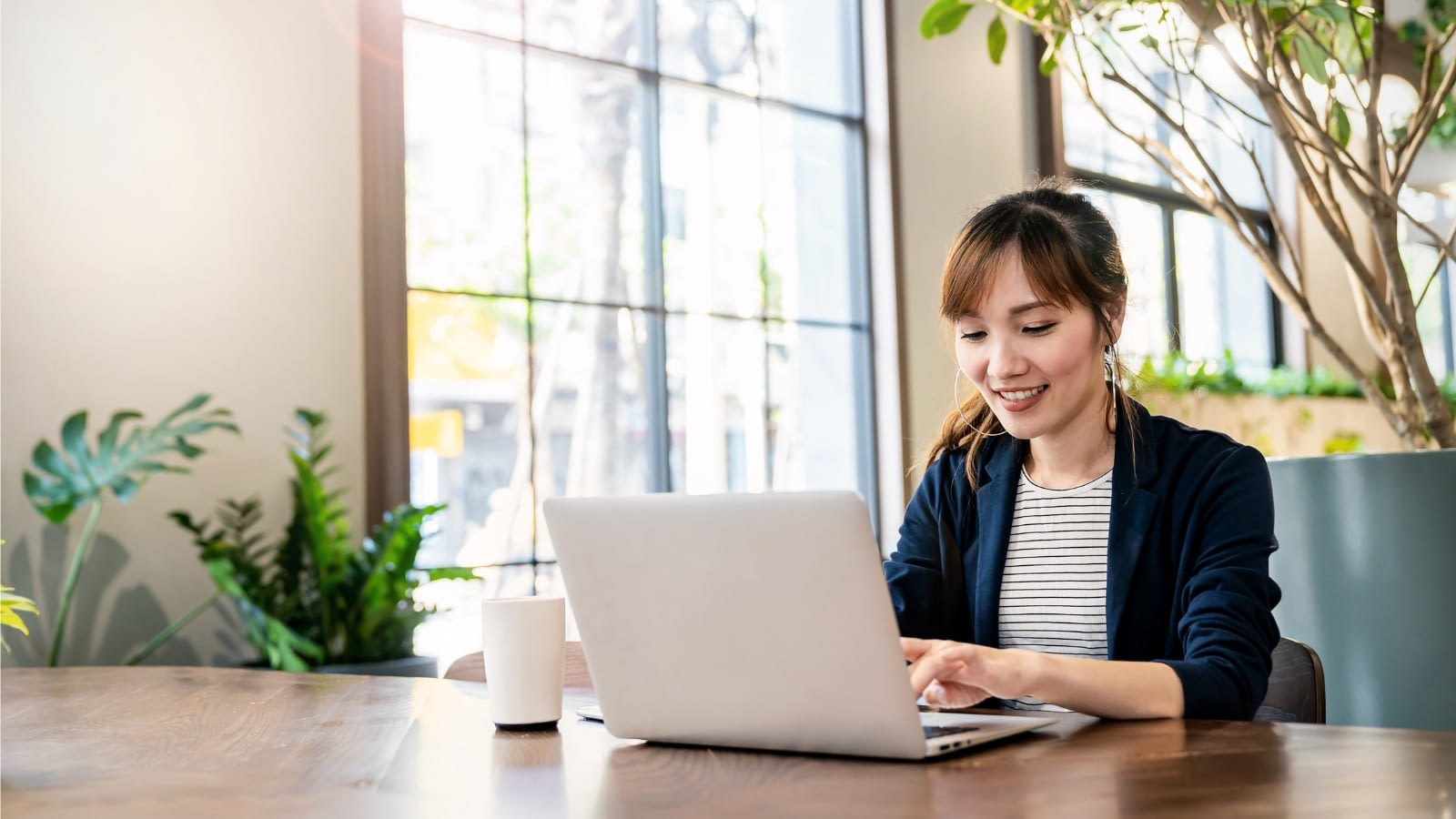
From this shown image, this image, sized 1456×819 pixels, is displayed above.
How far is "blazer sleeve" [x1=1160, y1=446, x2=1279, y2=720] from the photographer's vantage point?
1.13m

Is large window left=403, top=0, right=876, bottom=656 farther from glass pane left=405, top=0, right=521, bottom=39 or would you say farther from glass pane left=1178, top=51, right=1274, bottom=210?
glass pane left=1178, top=51, right=1274, bottom=210

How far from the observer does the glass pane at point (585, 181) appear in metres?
3.97

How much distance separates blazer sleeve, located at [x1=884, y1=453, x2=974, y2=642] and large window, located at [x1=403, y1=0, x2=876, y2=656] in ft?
7.10

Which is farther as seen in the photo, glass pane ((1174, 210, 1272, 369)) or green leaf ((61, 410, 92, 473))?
glass pane ((1174, 210, 1272, 369))

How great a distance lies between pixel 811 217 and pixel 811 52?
60 centimetres

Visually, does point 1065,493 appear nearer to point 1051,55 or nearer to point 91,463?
point 1051,55

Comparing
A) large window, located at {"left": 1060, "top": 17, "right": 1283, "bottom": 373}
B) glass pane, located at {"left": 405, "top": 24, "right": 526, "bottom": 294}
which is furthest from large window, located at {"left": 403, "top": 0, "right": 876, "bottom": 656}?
large window, located at {"left": 1060, "top": 17, "right": 1283, "bottom": 373}

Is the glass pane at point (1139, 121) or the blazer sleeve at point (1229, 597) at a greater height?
the glass pane at point (1139, 121)

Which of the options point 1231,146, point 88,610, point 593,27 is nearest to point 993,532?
point 88,610

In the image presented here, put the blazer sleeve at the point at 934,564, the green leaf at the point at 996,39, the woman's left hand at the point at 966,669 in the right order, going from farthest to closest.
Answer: the green leaf at the point at 996,39, the blazer sleeve at the point at 934,564, the woman's left hand at the point at 966,669

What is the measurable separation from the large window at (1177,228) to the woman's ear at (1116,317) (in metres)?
3.92

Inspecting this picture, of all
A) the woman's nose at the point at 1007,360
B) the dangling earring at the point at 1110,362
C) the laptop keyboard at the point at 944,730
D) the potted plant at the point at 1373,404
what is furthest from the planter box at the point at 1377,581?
the laptop keyboard at the point at 944,730

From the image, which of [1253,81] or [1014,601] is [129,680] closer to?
[1014,601]

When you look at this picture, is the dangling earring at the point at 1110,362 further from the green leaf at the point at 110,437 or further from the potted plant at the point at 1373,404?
the green leaf at the point at 110,437
